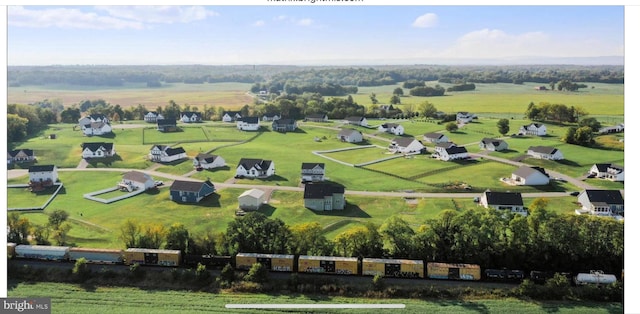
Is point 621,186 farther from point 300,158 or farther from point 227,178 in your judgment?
point 227,178

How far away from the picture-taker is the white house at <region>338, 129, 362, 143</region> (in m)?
52.8

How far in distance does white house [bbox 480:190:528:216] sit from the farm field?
11115mm

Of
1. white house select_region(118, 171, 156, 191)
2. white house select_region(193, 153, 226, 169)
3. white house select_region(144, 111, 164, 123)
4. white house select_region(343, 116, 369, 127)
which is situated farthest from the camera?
white house select_region(144, 111, 164, 123)

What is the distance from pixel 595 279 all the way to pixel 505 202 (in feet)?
34.1

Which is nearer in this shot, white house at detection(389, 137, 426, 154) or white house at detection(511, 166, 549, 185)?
white house at detection(511, 166, 549, 185)

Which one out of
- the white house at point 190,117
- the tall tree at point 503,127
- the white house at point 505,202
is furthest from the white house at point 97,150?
the tall tree at point 503,127

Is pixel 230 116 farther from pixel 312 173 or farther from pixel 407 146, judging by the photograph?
pixel 312 173

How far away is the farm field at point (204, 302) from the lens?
60.6ft

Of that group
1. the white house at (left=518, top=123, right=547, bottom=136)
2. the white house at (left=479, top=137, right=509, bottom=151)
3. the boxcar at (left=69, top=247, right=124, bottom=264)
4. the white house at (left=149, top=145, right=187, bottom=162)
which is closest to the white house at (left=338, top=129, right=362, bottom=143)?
the white house at (left=479, top=137, right=509, bottom=151)

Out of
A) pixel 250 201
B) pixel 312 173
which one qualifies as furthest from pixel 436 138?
pixel 250 201

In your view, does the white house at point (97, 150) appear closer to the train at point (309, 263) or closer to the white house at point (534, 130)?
the train at point (309, 263)

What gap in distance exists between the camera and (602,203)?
3003 centimetres

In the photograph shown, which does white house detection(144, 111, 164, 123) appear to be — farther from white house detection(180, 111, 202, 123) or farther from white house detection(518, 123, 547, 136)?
white house detection(518, 123, 547, 136)

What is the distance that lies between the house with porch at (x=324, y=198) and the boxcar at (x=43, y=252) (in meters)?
14.1
